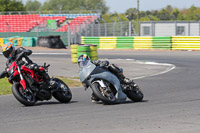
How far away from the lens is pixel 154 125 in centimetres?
609

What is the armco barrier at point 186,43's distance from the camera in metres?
29.3

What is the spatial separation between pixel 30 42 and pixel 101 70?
1146 inches

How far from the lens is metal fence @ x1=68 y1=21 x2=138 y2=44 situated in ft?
117

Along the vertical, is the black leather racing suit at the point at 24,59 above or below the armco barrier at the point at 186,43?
above

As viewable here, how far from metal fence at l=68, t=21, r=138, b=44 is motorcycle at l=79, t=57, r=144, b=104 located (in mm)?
26645

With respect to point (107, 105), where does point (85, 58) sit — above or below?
above

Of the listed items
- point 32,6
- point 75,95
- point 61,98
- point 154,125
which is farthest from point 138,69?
point 32,6

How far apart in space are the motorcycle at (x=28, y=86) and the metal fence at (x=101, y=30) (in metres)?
26.5

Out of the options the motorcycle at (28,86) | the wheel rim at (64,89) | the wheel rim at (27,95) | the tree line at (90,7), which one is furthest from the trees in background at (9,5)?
the wheel rim at (27,95)

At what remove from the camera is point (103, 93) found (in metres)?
8.23

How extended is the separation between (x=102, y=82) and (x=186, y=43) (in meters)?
22.3

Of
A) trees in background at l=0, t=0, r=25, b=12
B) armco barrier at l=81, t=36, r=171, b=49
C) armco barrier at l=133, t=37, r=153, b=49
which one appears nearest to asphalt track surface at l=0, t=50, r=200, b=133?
armco barrier at l=81, t=36, r=171, b=49

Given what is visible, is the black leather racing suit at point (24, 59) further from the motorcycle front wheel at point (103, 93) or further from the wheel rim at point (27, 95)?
the motorcycle front wheel at point (103, 93)

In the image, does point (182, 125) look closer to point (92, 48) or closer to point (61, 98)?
point (61, 98)
